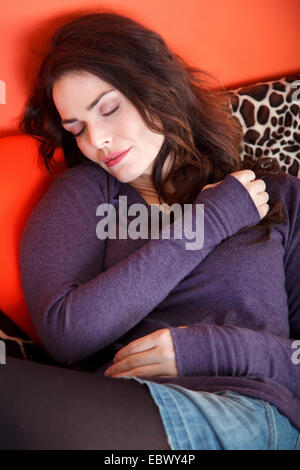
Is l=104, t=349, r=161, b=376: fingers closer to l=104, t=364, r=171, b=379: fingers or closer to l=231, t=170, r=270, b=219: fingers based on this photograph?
l=104, t=364, r=171, b=379: fingers

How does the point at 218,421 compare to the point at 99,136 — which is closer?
the point at 218,421

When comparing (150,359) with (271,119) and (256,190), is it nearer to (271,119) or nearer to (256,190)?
(256,190)

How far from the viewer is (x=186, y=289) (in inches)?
43.8

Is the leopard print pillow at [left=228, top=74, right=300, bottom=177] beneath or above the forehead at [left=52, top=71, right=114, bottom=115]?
beneath

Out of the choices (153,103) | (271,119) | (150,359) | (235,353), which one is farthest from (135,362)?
(271,119)

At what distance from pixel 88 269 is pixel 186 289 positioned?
9.4 inches

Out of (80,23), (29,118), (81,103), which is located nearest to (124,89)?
(81,103)

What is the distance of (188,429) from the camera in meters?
0.76

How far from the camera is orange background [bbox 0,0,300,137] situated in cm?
129

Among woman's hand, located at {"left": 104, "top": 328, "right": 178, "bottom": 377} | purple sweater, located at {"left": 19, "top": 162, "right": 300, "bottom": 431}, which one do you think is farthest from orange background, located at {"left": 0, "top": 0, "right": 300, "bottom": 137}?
woman's hand, located at {"left": 104, "top": 328, "right": 178, "bottom": 377}

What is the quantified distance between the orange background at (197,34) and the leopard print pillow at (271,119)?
5.3 inches

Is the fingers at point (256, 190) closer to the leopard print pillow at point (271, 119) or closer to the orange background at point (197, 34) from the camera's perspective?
the leopard print pillow at point (271, 119)

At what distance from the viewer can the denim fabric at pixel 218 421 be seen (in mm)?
758

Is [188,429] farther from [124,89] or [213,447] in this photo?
[124,89]
